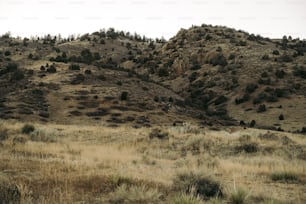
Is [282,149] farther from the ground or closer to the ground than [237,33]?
closer to the ground

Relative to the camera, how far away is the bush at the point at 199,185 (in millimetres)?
9711

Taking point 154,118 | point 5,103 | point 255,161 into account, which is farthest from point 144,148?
point 5,103

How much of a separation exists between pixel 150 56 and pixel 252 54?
67.3 feet

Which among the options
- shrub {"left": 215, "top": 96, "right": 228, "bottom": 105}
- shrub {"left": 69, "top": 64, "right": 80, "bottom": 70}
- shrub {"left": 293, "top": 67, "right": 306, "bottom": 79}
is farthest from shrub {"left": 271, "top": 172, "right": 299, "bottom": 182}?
shrub {"left": 293, "top": 67, "right": 306, "bottom": 79}

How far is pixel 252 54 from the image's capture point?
2825 inches

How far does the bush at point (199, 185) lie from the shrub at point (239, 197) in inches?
14.1

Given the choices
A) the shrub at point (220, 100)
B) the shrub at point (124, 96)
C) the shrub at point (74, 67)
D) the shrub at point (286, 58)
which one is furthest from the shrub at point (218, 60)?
the shrub at point (124, 96)

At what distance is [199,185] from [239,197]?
1236 mm

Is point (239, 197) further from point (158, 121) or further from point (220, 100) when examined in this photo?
point (220, 100)

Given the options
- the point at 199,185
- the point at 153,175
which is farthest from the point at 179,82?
the point at 199,185

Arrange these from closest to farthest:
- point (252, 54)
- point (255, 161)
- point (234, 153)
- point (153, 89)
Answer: point (255, 161)
point (234, 153)
point (153, 89)
point (252, 54)

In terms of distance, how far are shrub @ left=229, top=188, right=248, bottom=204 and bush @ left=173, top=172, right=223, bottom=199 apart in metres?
0.36

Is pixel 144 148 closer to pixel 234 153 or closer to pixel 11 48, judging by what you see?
pixel 234 153

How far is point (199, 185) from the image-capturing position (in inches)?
394
